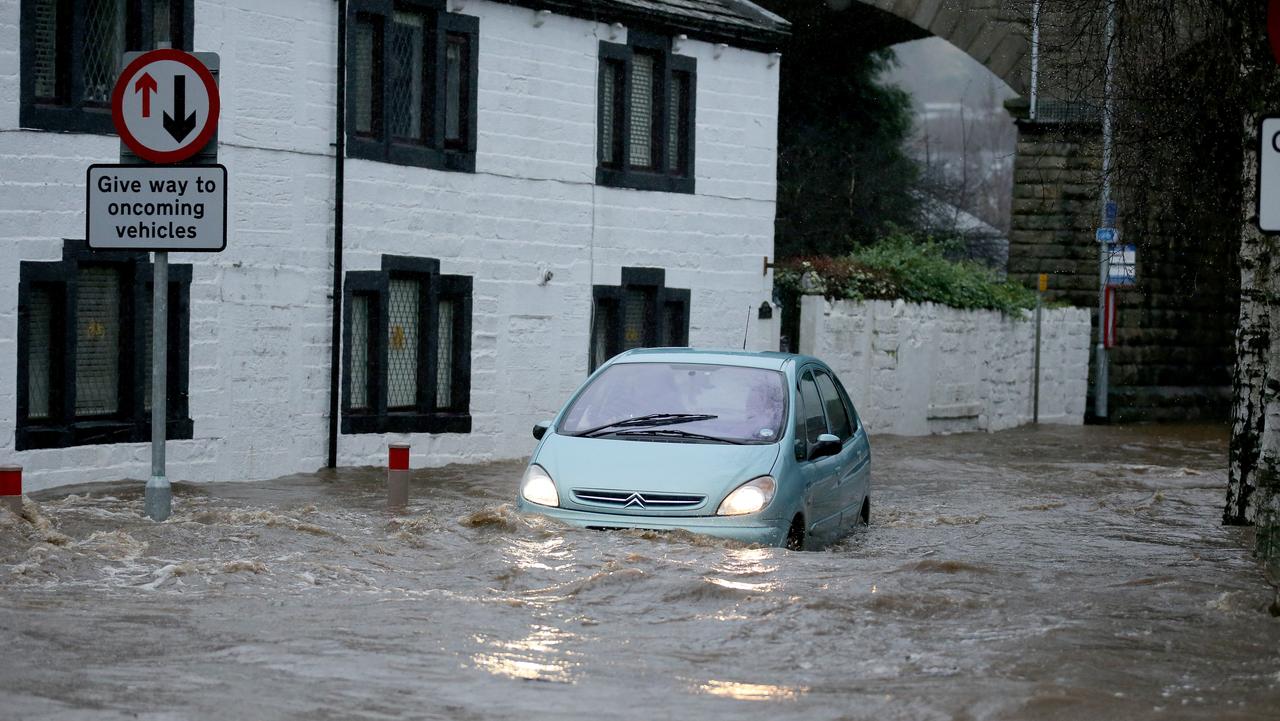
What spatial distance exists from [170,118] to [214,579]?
271cm

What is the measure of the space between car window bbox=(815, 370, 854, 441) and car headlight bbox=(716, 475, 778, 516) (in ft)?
6.75

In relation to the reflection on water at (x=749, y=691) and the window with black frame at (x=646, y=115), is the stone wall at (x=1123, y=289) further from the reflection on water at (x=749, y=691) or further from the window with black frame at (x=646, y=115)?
the reflection on water at (x=749, y=691)

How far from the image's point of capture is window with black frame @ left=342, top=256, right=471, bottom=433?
1927 centimetres

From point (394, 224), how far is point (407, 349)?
1440 millimetres

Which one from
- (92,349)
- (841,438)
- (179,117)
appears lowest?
(841,438)

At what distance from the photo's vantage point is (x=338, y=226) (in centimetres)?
1870

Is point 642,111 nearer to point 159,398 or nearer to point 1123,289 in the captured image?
point 1123,289

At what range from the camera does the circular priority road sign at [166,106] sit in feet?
34.2

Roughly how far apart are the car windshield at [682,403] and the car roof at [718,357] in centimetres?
7

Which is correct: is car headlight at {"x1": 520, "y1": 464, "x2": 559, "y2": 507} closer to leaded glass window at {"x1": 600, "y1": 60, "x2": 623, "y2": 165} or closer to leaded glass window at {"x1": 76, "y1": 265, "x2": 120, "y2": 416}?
leaded glass window at {"x1": 76, "y1": 265, "x2": 120, "y2": 416}

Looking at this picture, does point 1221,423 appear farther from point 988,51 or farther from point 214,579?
point 214,579

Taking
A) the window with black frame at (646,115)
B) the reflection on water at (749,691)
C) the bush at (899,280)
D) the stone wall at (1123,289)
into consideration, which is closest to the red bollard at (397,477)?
the reflection on water at (749,691)

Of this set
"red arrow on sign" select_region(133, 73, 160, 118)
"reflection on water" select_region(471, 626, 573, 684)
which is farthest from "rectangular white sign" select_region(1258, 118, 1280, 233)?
"red arrow on sign" select_region(133, 73, 160, 118)

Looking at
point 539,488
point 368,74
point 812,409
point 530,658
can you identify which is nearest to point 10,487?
point 539,488
